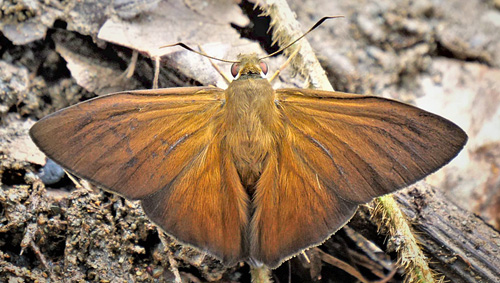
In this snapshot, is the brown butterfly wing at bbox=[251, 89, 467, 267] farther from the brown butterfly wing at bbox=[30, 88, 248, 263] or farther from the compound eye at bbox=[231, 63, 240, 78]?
the compound eye at bbox=[231, 63, 240, 78]

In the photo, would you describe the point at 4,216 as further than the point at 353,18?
No

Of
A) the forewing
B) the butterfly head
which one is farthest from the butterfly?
the butterfly head

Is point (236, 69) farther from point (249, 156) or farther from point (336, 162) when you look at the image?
point (336, 162)

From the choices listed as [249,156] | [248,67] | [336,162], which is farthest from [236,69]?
[336,162]

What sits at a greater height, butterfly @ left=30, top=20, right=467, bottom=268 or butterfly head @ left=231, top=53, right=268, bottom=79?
butterfly head @ left=231, top=53, right=268, bottom=79

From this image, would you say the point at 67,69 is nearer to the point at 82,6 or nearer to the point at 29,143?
the point at 82,6

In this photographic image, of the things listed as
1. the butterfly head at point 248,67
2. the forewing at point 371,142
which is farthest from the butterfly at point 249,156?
the butterfly head at point 248,67

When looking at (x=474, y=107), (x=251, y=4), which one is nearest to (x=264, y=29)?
(x=251, y=4)

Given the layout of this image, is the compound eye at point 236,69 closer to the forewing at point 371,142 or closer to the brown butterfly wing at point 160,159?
the brown butterfly wing at point 160,159
